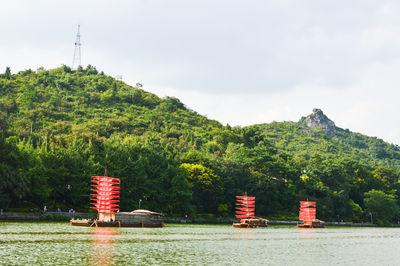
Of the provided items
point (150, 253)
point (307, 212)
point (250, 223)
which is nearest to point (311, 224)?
point (307, 212)

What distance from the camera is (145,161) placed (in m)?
74.6

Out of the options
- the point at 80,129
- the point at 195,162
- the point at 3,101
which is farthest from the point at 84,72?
the point at 195,162

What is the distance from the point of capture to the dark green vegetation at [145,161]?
64.3m

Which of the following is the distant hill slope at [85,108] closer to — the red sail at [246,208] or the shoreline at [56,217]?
the shoreline at [56,217]

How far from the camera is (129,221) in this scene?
58188 millimetres

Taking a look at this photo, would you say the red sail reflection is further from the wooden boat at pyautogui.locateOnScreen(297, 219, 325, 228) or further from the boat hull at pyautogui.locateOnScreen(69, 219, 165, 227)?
Result: the wooden boat at pyautogui.locateOnScreen(297, 219, 325, 228)

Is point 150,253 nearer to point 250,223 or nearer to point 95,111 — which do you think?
point 250,223

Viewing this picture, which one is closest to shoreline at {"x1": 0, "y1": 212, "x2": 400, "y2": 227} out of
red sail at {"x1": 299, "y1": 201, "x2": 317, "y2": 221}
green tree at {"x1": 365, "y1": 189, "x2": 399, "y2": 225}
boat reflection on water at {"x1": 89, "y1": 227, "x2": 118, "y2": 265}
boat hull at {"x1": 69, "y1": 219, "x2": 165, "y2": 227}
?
boat hull at {"x1": 69, "y1": 219, "x2": 165, "y2": 227}

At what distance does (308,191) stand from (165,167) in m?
44.1

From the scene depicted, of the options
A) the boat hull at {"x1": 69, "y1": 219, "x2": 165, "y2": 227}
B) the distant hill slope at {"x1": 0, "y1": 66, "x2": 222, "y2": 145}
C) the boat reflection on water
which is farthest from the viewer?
the distant hill slope at {"x1": 0, "y1": 66, "x2": 222, "y2": 145}

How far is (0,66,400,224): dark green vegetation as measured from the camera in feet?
211

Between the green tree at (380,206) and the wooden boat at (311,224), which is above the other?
the green tree at (380,206)

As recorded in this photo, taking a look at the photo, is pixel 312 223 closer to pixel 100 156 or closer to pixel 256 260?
pixel 100 156

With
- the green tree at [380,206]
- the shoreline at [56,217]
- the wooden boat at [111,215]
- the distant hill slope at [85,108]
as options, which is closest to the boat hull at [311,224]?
the shoreline at [56,217]
